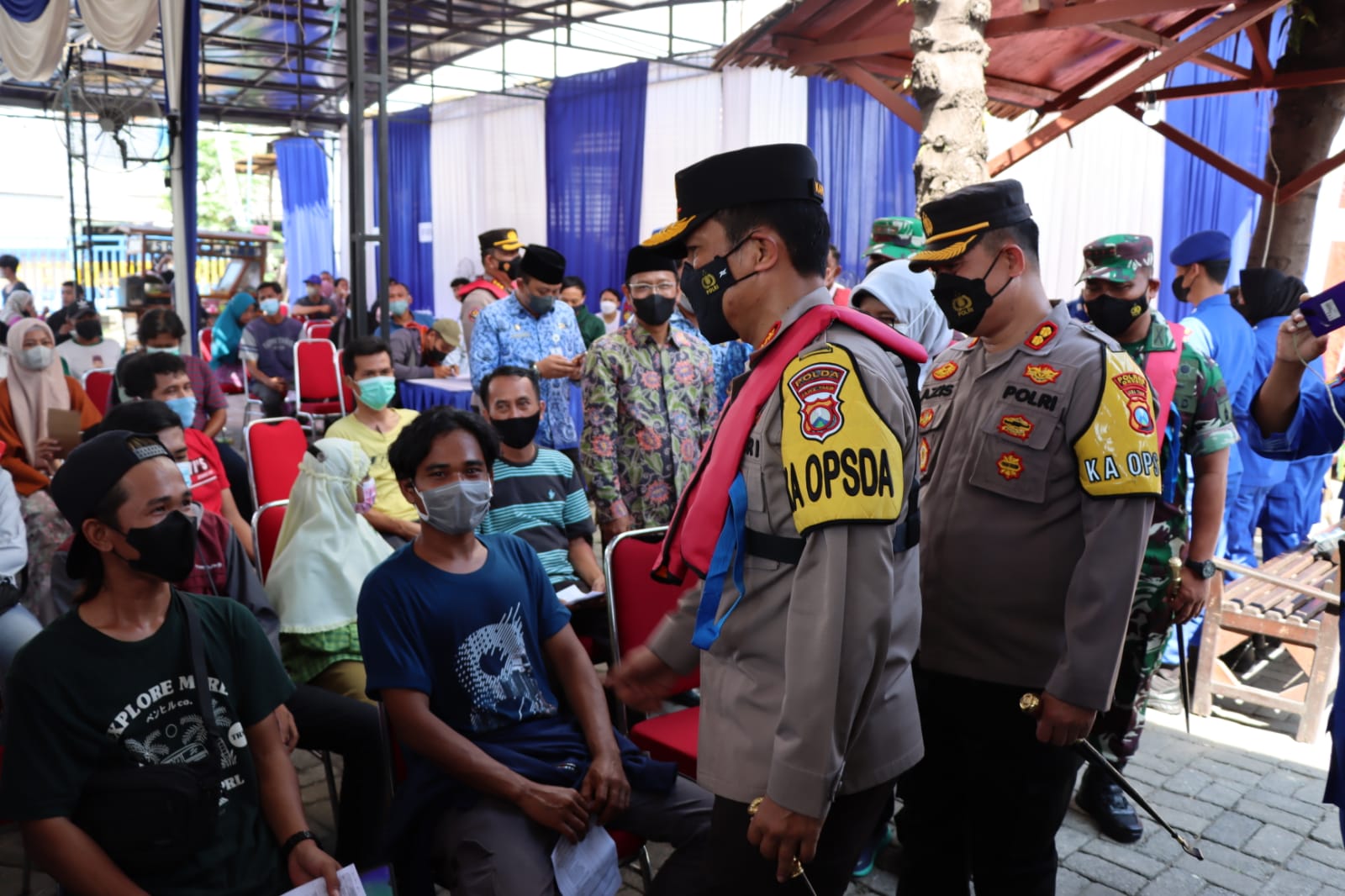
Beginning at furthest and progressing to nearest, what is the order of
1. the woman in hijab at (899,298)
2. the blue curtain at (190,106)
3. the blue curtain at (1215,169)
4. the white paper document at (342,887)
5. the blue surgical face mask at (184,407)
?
the blue curtain at (1215,169), the blue curtain at (190,106), the blue surgical face mask at (184,407), the woman in hijab at (899,298), the white paper document at (342,887)

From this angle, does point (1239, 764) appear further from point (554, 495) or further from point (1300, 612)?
point (554, 495)

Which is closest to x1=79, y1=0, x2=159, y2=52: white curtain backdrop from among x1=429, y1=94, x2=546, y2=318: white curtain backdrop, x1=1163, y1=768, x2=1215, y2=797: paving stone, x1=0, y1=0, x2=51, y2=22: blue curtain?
x1=0, y1=0, x2=51, y2=22: blue curtain

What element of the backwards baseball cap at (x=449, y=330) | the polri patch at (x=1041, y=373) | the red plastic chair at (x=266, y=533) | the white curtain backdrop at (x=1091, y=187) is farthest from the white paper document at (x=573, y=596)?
the white curtain backdrop at (x=1091, y=187)

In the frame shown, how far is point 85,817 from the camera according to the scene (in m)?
1.96

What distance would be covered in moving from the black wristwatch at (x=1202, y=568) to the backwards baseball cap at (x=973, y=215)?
1.52 metres

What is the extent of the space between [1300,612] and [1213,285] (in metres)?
1.65

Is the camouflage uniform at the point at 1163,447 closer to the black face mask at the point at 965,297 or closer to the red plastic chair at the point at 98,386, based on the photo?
the black face mask at the point at 965,297

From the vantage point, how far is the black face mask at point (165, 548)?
2.08 m

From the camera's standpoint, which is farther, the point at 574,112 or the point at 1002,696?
the point at 574,112

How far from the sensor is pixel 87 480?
6.92ft

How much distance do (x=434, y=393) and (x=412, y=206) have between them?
47.3 ft

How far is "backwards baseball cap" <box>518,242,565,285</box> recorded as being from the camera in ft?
16.8

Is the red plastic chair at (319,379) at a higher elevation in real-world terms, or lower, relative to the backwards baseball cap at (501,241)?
lower

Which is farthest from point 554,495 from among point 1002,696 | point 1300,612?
point 1300,612
